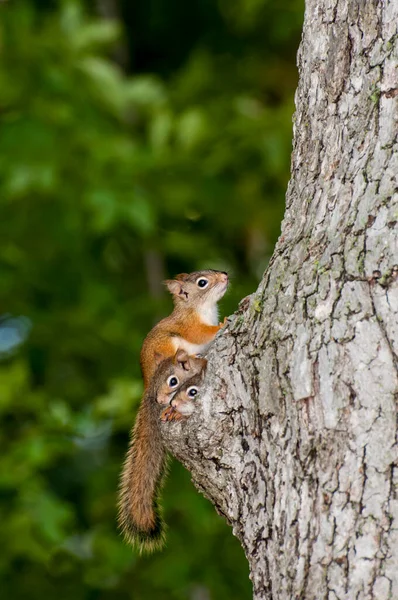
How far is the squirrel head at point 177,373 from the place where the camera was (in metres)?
2.83

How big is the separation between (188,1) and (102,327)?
331 cm

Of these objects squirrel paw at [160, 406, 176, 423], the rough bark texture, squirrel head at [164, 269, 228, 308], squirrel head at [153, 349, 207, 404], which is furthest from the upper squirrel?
the rough bark texture

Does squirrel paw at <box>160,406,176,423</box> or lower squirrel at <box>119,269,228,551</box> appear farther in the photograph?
lower squirrel at <box>119,269,228,551</box>

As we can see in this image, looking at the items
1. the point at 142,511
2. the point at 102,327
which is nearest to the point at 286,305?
the point at 142,511

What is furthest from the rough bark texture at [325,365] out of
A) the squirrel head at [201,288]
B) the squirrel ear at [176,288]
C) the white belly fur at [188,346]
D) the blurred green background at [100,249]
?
the blurred green background at [100,249]

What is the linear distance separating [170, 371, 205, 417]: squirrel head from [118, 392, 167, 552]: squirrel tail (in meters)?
0.55

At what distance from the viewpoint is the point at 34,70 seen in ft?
21.5

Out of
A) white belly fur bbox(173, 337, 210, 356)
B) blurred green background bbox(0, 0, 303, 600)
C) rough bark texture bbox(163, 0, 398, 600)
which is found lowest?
rough bark texture bbox(163, 0, 398, 600)

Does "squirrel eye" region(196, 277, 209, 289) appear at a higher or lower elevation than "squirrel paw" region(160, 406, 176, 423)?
higher

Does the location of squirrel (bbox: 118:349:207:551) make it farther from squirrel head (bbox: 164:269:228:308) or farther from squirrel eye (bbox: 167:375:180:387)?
squirrel head (bbox: 164:269:228:308)

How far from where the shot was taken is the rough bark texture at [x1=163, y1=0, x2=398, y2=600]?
81.9 inches

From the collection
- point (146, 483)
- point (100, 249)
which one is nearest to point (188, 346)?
point (146, 483)

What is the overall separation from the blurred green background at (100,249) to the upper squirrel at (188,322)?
1.24m

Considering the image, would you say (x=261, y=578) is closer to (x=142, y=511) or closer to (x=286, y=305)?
(x=286, y=305)
